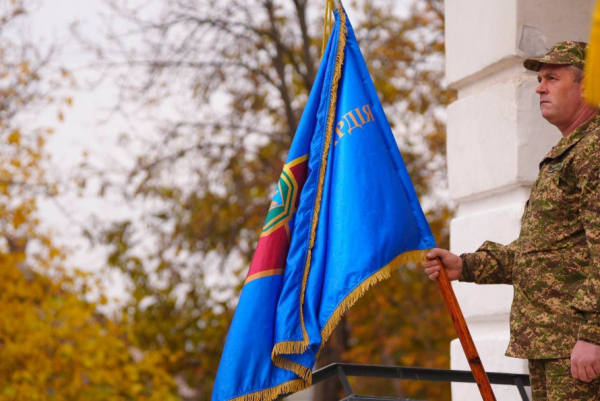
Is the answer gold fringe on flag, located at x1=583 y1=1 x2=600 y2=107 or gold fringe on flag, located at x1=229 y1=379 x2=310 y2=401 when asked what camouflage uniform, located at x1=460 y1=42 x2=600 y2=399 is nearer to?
gold fringe on flag, located at x1=229 y1=379 x2=310 y2=401

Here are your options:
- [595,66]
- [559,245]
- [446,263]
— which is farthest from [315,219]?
[595,66]

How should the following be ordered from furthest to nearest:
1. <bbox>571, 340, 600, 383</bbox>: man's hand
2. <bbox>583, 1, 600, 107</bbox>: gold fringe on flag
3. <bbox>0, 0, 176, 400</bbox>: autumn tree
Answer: <bbox>0, 0, 176, 400</bbox>: autumn tree → <bbox>571, 340, 600, 383</bbox>: man's hand → <bbox>583, 1, 600, 107</bbox>: gold fringe on flag

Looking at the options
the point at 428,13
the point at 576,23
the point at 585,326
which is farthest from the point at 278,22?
the point at 585,326

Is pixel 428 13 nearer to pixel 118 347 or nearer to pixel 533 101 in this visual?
pixel 118 347

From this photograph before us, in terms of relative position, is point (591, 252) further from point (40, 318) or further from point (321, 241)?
point (40, 318)

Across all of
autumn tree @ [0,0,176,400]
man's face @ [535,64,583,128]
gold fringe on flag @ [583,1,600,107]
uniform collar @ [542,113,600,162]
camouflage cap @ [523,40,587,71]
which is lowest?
autumn tree @ [0,0,176,400]

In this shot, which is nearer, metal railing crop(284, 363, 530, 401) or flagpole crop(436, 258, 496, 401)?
flagpole crop(436, 258, 496, 401)

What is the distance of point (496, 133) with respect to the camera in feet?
12.2

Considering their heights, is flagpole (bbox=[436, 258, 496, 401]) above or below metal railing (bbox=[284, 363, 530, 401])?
above

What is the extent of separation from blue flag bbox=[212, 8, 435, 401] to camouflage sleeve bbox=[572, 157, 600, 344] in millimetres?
780

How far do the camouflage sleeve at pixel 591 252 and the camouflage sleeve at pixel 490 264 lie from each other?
444mm

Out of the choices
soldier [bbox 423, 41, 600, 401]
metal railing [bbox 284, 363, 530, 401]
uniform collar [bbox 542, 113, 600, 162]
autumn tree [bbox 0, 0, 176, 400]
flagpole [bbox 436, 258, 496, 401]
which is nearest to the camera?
soldier [bbox 423, 41, 600, 401]

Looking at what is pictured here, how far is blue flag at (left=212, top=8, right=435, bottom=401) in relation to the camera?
2943 millimetres

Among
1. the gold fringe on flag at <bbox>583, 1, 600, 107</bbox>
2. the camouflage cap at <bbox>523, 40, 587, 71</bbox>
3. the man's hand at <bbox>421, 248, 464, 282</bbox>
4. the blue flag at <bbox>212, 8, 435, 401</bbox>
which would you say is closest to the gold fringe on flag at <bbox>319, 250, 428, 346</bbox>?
the blue flag at <bbox>212, 8, 435, 401</bbox>
